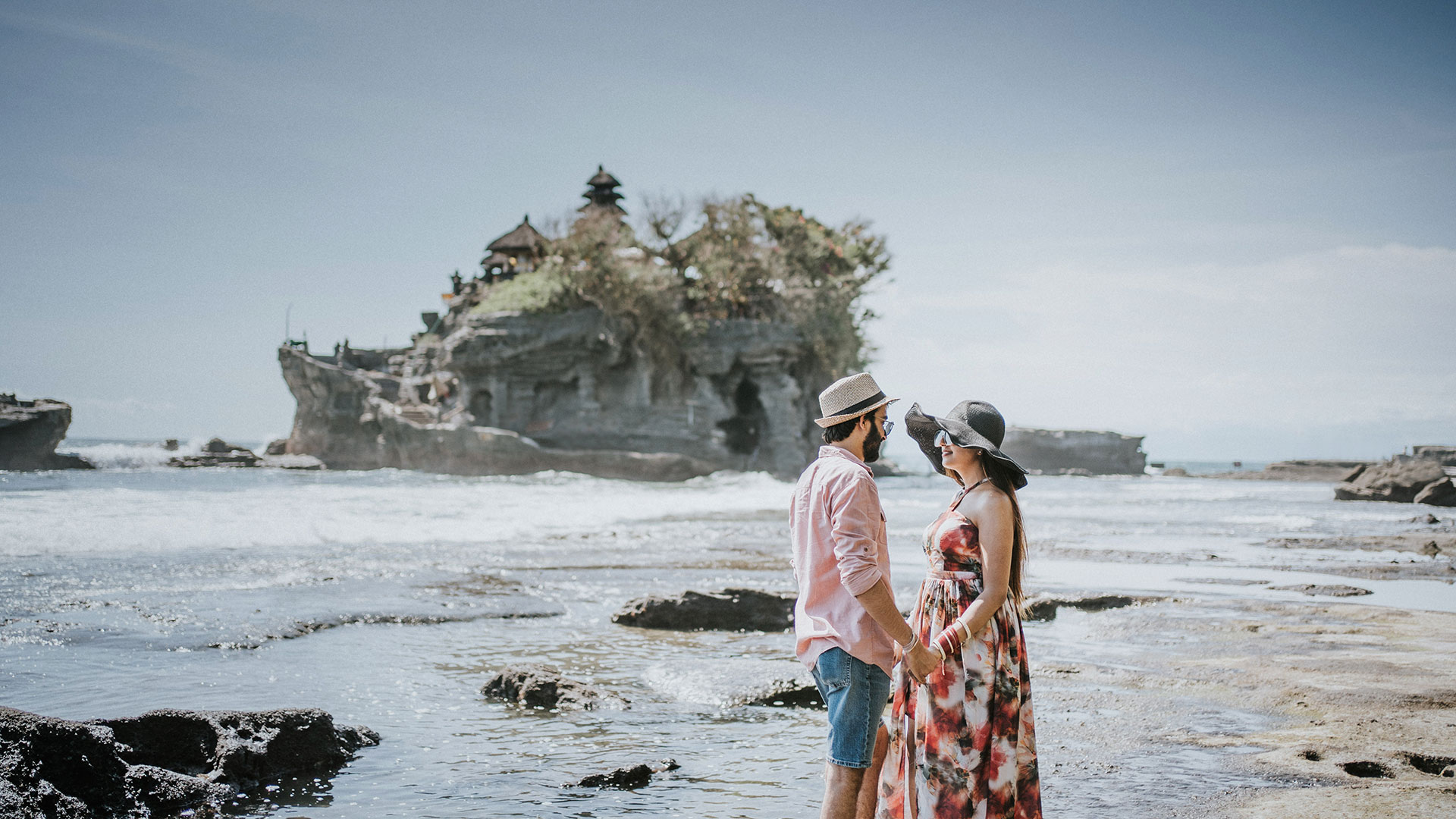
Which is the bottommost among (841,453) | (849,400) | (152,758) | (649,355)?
(152,758)

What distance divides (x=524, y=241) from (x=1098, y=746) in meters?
49.1

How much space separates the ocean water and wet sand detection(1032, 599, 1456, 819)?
2.8 inches

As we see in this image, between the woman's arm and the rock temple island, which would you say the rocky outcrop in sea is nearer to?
the rock temple island

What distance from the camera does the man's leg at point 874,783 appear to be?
3531mm

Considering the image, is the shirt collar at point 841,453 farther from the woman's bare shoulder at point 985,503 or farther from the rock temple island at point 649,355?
the rock temple island at point 649,355

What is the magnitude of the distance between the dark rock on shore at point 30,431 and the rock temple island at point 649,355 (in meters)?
13.9

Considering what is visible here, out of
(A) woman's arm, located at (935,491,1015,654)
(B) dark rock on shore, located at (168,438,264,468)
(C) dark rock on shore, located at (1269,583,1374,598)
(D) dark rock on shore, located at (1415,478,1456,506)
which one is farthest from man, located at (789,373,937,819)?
(B) dark rock on shore, located at (168,438,264,468)

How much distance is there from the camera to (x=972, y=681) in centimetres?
337

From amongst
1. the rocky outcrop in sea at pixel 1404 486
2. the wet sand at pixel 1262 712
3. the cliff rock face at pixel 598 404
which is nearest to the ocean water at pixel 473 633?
the wet sand at pixel 1262 712

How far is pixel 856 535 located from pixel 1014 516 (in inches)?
27.9

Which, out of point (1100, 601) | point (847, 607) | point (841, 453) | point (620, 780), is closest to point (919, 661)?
point (847, 607)

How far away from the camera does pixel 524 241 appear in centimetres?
5103

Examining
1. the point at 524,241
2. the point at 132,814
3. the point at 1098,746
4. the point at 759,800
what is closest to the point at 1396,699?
the point at 1098,746

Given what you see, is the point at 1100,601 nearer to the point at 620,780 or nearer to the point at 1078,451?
the point at 620,780
